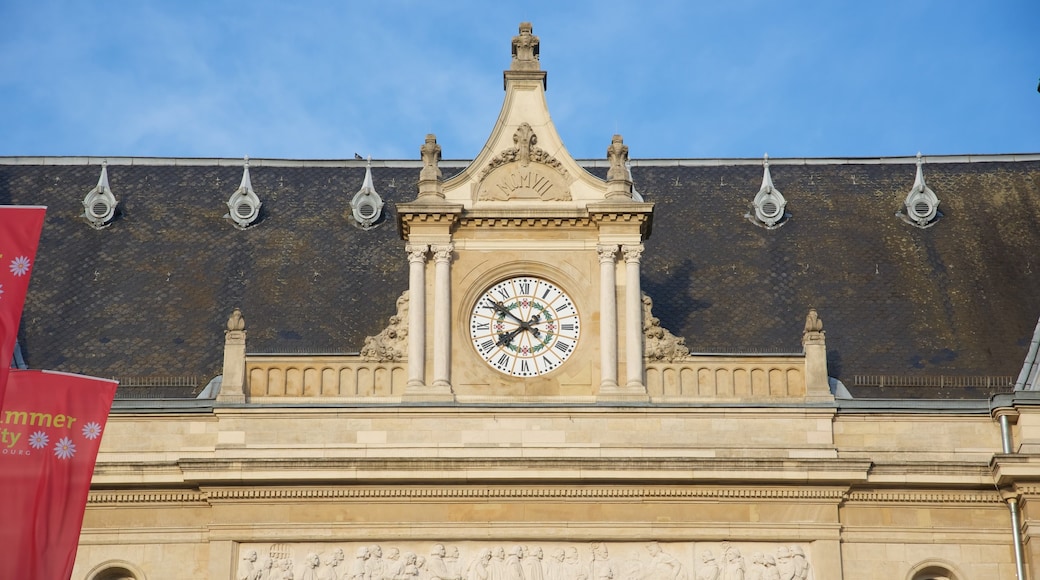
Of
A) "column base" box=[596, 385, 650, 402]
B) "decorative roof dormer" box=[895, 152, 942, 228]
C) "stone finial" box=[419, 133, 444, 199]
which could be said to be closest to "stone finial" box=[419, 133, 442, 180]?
"stone finial" box=[419, 133, 444, 199]

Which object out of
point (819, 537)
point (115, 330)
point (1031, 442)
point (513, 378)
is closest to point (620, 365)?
point (513, 378)

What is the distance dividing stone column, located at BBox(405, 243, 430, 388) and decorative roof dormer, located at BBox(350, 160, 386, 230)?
6.00 metres

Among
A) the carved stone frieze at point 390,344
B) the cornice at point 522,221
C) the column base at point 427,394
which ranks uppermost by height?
the cornice at point 522,221

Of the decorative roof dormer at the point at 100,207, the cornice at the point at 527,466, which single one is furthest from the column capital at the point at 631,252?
the decorative roof dormer at the point at 100,207

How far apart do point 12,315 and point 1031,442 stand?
57.2 feet

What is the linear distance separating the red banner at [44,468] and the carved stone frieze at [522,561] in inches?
193

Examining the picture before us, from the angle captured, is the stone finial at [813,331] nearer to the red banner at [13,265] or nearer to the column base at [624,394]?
the column base at [624,394]

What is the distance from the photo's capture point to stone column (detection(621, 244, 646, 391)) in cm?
4016

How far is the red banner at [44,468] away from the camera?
112ft

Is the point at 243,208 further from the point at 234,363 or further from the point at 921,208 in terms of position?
the point at 921,208

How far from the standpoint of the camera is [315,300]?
147 ft

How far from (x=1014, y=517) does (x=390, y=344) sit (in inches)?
445

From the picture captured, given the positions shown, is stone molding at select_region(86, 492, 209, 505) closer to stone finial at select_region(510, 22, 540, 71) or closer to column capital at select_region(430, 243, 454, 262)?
column capital at select_region(430, 243, 454, 262)

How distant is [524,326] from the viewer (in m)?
40.9
